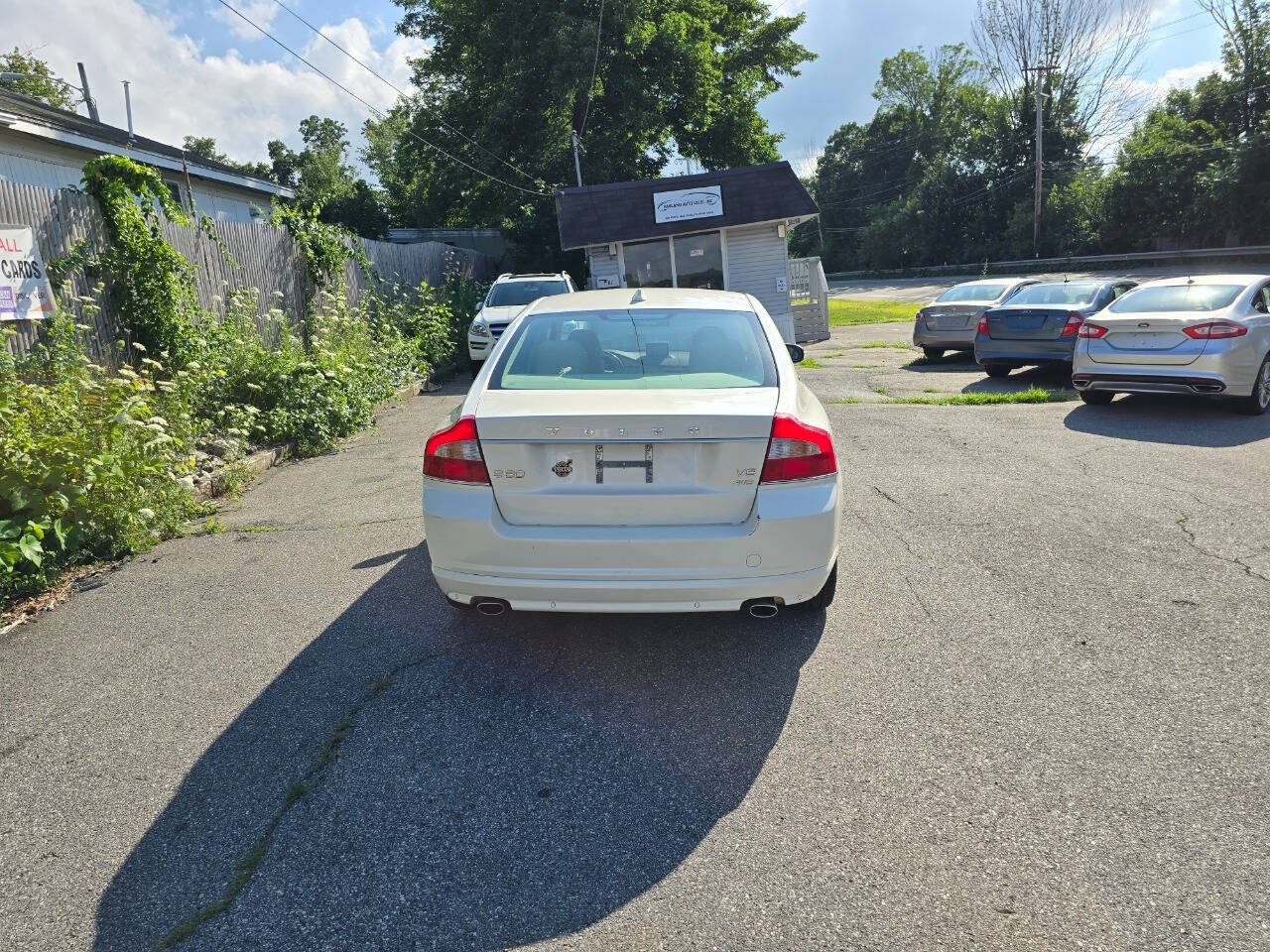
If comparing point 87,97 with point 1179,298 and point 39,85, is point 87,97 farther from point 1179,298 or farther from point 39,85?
point 1179,298

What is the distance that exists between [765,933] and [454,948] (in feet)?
2.80

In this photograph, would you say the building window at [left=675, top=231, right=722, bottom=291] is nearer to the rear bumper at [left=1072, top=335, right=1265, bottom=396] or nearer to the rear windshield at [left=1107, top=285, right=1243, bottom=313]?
the rear windshield at [left=1107, top=285, right=1243, bottom=313]

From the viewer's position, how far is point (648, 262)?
19109 millimetres

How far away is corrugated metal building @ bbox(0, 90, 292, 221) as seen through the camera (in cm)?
1568

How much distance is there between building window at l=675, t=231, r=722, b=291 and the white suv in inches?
111

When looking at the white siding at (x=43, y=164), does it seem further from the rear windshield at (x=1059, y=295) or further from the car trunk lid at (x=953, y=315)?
the rear windshield at (x=1059, y=295)

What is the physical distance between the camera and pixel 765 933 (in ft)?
7.82

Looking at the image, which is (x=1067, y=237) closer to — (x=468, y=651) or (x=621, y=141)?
(x=621, y=141)

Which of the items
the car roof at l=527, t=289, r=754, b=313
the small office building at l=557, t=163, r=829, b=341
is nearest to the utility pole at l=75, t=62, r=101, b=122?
the small office building at l=557, t=163, r=829, b=341

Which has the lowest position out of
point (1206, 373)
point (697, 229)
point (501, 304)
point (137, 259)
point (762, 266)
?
point (1206, 373)

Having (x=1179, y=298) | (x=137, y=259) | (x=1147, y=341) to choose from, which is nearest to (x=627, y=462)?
(x=137, y=259)

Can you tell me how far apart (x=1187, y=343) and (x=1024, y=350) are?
3.51m

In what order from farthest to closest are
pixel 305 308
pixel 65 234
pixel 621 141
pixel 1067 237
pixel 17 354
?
pixel 1067 237 → pixel 621 141 → pixel 305 308 → pixel 65 234 → pixel 17 354

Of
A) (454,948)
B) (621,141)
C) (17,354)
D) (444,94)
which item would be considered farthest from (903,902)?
(444,94)
